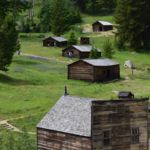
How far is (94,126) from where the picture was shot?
36.4 meters

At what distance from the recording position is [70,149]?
125 feet

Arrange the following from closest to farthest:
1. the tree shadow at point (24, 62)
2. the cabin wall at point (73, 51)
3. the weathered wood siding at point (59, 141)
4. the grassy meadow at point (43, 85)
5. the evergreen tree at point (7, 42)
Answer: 1. the weathered wood siding at point (59, 141)
2. the grassy meadow at point (43, 85)
3. the evergreen tree at point (7, 42)
4. the tree shadow at point (24, 62)
5. the cabin wall at point (73, 51)

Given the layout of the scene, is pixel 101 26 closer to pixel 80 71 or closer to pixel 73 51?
pixel 73 51

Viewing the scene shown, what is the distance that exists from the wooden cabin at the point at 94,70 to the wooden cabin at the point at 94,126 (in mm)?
35777

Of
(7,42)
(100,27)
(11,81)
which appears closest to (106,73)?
(11,81)

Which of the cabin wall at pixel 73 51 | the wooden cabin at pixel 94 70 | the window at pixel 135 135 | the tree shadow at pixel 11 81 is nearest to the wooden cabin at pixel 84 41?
the cabin wall at pixel 73 51

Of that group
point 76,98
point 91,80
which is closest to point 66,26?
point 91,80

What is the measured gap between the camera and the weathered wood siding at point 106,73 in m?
76.2

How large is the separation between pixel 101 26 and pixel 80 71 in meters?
46.6

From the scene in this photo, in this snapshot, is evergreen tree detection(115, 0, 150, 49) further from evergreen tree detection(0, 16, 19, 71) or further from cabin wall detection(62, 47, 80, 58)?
evergreen tree detection(0, 16, 19, 71)

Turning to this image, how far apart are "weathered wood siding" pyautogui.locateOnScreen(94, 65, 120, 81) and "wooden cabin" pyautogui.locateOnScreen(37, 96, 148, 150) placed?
35858 mm

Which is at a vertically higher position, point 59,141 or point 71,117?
point 71,117

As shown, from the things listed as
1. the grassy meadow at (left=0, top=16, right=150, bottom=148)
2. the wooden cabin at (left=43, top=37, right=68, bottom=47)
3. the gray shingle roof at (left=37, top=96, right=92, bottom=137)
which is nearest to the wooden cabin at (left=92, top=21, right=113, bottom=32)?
the wooden cabin at (left=43, top=37, right=68, bottom=47)

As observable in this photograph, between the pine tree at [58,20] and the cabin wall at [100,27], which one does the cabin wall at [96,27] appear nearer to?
the cabin wall at [100,27]
